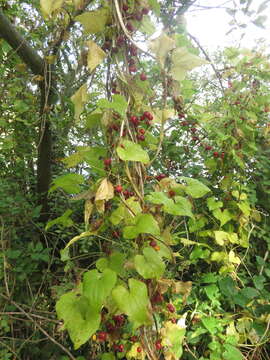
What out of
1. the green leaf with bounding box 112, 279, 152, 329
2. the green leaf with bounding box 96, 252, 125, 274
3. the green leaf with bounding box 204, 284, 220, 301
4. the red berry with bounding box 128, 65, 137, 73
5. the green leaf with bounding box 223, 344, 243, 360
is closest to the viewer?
the green leaf with bounding box 112, 279, 152, 329

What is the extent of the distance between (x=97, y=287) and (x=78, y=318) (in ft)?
0.32

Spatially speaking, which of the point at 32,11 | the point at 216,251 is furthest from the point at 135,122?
the point at 32,11

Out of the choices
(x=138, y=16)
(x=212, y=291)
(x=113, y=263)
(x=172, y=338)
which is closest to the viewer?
(x=113, y=263)

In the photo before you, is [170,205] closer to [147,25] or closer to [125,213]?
[125,213]

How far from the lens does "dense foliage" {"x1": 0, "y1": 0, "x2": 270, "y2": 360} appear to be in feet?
2.40

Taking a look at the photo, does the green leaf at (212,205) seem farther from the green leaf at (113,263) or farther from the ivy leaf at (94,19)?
the ivy leaf at (94,19)

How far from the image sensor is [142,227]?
664mm

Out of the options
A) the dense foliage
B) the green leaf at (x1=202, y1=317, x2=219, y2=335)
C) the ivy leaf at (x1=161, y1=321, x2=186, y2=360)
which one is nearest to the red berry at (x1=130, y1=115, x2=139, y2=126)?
the dense foliage

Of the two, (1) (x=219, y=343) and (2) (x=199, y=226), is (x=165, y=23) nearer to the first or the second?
(2) (x=199, y=226)

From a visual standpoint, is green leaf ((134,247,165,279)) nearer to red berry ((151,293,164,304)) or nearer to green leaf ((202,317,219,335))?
red berry ((151,293,164,304))

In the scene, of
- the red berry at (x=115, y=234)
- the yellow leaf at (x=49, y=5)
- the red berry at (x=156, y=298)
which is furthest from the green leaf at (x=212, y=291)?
the yellow leaf at (x=49, y=5)

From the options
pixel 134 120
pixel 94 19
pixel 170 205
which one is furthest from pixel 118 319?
pixel 94 19

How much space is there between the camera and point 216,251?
1.50 m

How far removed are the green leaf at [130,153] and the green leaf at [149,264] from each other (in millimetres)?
209
